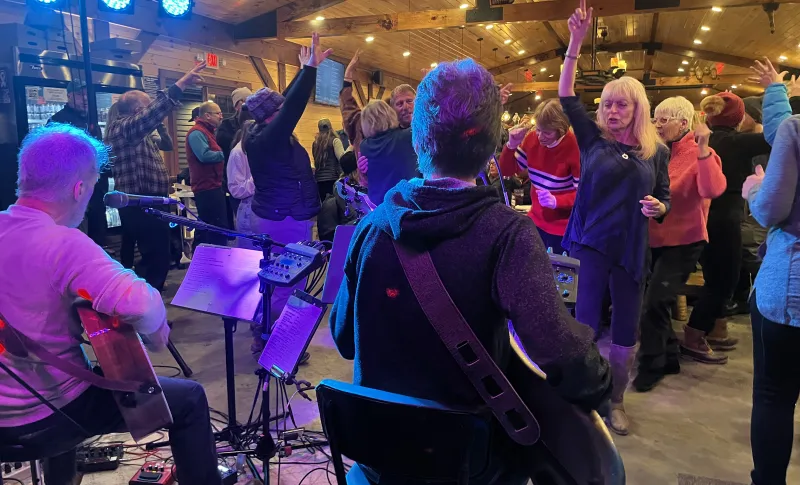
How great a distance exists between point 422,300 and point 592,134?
1.72m

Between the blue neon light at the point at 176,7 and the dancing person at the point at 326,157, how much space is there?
1740mm

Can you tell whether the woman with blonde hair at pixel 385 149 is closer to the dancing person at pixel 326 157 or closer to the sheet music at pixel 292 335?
the sheet music at pixel 292 335

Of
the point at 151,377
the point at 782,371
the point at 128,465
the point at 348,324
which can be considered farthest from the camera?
the point at 128,465

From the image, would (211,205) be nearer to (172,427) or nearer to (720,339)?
(172,427)

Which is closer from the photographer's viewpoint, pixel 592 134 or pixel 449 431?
pixel 449 431

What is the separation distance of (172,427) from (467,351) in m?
1.15

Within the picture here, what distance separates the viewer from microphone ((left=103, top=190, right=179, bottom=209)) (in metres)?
1.80

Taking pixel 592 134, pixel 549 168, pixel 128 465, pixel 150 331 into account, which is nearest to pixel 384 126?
pixel 549 168

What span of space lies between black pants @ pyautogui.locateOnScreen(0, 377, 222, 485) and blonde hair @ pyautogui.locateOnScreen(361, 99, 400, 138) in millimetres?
1906

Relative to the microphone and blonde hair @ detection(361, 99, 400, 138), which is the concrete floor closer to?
the microphone

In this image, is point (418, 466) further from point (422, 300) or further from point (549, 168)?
point (549, 168)

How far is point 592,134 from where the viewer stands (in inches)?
95.9

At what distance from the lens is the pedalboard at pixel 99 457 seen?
230 cm

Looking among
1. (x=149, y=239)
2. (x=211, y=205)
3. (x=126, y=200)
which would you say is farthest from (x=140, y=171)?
(x=126, y=200)
